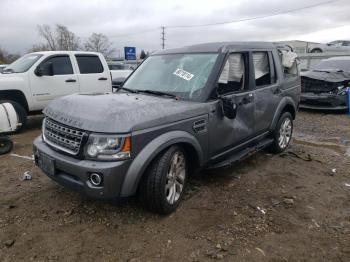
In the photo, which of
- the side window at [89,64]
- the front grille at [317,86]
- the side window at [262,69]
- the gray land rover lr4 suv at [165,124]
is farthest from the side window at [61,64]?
the front grille at [317,86]

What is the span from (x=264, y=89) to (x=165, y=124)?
87.1 inches

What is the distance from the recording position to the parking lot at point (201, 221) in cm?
305

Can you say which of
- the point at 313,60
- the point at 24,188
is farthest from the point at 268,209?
the point at 313,60

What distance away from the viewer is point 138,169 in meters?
3.14

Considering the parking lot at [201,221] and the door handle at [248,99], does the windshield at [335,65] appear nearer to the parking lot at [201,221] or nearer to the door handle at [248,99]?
the parking lot at [201,221]

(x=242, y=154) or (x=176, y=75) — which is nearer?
(x=176, y=75)

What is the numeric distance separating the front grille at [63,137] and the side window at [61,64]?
15.0 ft

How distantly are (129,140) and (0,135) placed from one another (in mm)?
3793

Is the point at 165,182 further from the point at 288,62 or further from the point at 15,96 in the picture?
the point at 15,96

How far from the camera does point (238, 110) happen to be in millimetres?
4383

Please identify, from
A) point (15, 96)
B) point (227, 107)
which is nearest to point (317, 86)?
point (227, 107)

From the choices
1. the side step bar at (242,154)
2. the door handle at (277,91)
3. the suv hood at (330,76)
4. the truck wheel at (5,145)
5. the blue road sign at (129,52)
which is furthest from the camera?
the blue road sign at (129,52)

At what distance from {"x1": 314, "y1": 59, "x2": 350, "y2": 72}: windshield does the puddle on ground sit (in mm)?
4665

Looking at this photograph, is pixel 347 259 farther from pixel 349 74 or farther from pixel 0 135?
pixel 349 74
